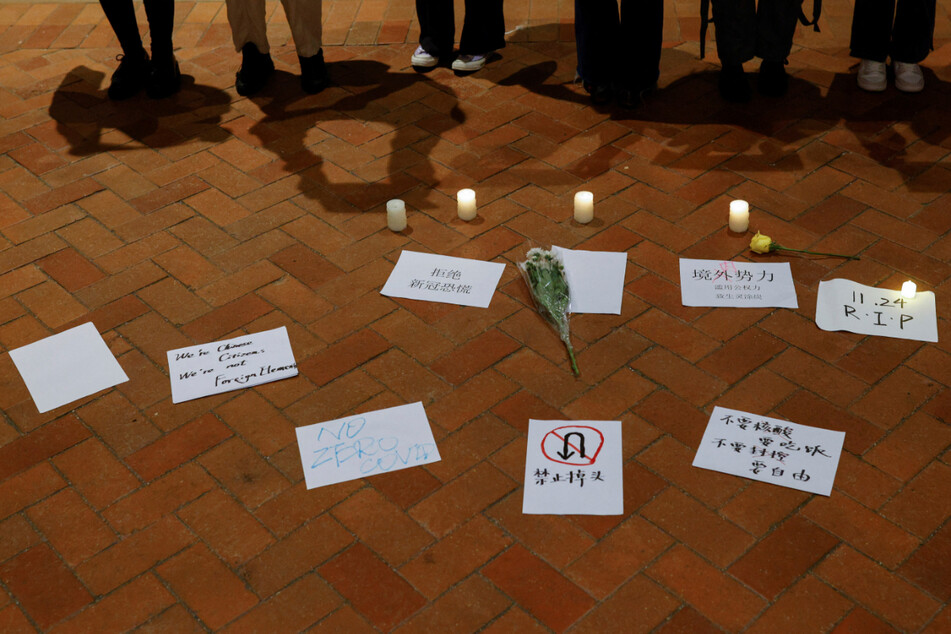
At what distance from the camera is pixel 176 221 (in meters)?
3.61

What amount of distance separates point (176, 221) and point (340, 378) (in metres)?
1.20

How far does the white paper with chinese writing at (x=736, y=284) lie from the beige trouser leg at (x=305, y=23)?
213 centimetres

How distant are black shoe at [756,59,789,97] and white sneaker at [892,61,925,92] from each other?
51cm

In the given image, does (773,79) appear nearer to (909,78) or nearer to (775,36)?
(775,36)

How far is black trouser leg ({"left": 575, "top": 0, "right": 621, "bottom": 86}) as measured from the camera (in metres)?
4.04

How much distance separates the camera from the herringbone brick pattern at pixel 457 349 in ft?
7.46

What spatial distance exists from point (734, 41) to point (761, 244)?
132 centimetres

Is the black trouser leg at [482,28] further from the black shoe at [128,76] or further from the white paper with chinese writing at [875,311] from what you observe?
the white paper with chinese writing at [875,311]

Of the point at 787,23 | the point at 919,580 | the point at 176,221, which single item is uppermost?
the point at 787,23

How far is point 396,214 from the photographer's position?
3424mm

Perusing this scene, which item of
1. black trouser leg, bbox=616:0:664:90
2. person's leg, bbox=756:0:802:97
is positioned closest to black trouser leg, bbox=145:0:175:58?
black trouser leg, bbox=616:0:664:90

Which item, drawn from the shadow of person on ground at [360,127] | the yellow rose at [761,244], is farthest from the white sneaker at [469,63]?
the yellow rose at [761,244]

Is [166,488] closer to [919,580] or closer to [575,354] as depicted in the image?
[575,354]

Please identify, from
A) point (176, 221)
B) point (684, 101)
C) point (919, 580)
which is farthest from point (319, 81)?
point (919, 580)
